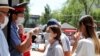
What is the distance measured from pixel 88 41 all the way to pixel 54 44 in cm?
85

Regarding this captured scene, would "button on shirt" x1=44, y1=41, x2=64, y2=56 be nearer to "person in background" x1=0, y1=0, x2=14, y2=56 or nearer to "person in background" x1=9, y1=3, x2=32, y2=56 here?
"person in background" x1=9, y1=3, x2=32, y2=56

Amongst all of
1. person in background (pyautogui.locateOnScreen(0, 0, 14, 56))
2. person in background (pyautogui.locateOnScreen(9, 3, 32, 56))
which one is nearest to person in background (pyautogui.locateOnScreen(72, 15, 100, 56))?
person in background (pyautogui.locateOnScreen(9, 3, 32, 56))

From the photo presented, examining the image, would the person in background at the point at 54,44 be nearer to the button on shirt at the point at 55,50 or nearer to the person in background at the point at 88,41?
the button on shirt at the point at 55,50

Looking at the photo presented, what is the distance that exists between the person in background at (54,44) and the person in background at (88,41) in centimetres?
59

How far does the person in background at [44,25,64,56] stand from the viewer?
5.54m

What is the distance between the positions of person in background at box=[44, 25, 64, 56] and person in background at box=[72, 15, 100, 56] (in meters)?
0.59

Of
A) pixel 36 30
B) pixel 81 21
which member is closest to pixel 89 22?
pixel 81 21

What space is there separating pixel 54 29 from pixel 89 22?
2.84ft

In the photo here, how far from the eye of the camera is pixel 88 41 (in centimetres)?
493

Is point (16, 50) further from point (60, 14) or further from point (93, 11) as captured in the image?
point (60, 14)

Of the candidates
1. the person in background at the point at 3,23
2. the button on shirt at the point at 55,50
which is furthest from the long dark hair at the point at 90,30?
the person in background at the point at 3,23

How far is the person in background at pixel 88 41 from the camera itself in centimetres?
494

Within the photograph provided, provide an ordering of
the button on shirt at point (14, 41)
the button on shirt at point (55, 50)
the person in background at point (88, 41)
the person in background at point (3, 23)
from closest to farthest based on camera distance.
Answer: the person in background at point (3, 23) < the button on shirt at point (14, 41) < the person in background at point (88, 41) < the button on shirt at point (55, 50)

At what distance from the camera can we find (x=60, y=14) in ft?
258
